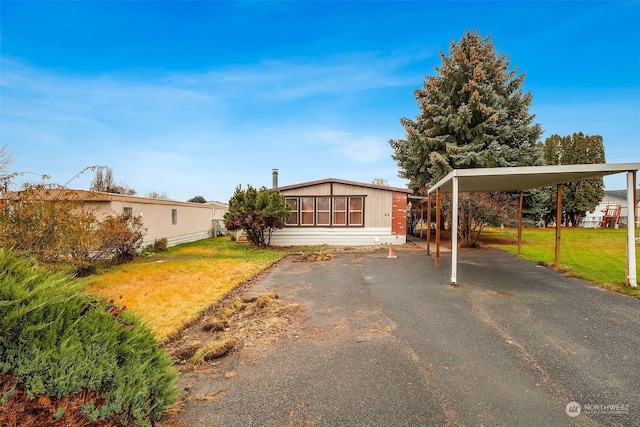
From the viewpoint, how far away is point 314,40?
13117 mm

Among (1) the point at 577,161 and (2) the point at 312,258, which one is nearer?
(2) the point at 312,258

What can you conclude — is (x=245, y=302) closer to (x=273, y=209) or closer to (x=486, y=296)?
(x=486, y=296)

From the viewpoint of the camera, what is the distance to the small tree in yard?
13.2 m

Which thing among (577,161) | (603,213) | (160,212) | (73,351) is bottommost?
(73,351)

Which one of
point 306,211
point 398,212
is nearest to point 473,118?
point 398,212

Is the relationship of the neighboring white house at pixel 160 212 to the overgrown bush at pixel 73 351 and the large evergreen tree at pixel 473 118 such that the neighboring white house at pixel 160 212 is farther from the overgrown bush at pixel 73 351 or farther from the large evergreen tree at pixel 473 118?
the large evergreen tree at pixel 473 118

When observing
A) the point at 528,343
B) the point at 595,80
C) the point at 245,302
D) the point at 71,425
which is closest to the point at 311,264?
the point at 245,302

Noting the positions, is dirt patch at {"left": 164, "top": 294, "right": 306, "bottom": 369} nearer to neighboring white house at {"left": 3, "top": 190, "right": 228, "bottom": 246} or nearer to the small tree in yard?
neighboring white house at {"left": 3, "top": 190, "right": 228, "bottom": 246}

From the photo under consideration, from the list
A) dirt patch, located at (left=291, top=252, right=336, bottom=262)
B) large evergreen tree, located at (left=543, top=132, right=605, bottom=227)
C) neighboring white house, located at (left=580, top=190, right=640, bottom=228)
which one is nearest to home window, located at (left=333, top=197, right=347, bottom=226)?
dirt patch, located at (left=291, top=252, right=336, bottom=262)

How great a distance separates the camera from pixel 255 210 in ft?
43.4

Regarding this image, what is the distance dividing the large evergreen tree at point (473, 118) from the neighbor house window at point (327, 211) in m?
4.56

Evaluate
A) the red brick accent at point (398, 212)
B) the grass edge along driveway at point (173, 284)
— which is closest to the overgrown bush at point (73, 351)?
the grass edge along driveway at point (173, 284)

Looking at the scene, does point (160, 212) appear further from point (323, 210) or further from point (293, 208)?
point (323, 210)

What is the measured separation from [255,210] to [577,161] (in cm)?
3031
